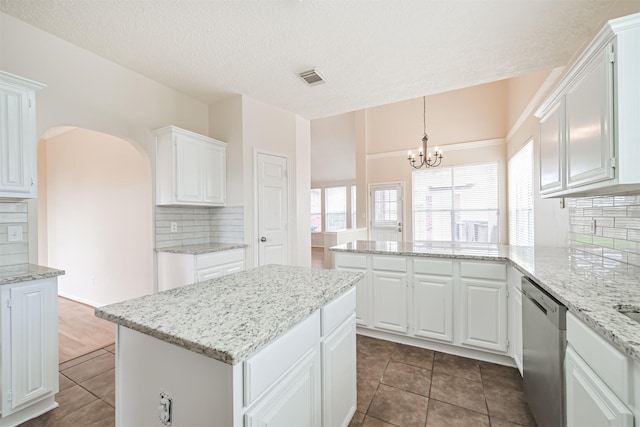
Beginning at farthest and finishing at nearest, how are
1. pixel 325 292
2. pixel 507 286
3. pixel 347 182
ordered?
pixel 347 182 < pixel 507 286 < pixel 325 292

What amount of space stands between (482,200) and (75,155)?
7.02 m

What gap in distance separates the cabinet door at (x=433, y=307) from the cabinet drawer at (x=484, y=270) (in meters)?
0.15

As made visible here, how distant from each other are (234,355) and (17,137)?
219 cm

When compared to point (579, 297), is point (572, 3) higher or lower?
higher

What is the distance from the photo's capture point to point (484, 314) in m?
2.32

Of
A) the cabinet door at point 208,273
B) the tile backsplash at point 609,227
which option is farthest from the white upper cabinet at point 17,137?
the tile backsplash at point 609,227

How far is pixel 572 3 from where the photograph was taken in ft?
6.19

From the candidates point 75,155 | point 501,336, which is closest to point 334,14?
point 501,336

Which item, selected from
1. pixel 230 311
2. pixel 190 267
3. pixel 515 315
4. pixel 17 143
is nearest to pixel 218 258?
pixel 190 267

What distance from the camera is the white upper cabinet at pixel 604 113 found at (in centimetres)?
118

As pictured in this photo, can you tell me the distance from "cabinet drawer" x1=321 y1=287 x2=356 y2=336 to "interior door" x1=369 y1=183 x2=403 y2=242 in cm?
508

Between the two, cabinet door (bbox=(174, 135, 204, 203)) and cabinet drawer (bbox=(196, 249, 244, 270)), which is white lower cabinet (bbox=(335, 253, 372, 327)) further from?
cabinet door (bbox=(174, 135, 204, 203))

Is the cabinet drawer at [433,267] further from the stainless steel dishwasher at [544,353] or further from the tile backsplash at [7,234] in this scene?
the tile backsplash at [7,234]

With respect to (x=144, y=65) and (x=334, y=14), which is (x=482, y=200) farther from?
(x=144, y=65)
